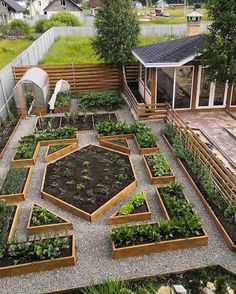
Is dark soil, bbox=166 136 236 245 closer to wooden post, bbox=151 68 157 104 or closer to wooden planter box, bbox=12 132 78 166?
wooden planter box, bbox=12 132 78 166

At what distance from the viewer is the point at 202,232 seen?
767 centimetres

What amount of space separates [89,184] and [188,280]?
166 inches

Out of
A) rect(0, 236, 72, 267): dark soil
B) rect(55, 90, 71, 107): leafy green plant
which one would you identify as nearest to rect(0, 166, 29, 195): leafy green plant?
rect(0, 236, 72, 267): dark soil

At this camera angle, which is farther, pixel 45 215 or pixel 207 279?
pixel 45 215

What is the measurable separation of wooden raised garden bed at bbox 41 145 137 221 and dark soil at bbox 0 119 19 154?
3.18m

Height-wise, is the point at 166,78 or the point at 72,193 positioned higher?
the point at 166,78

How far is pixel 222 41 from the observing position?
1148 centimetres

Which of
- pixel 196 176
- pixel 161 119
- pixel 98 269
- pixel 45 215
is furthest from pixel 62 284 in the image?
pixel 161 119

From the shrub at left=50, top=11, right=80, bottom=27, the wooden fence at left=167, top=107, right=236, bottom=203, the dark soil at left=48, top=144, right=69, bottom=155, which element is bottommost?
the dark soil at left=48, top=144, right=69, bottom=155

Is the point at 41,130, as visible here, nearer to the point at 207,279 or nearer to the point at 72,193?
the point at 72,193

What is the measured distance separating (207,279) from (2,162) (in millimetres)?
8243

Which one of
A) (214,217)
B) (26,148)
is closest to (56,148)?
(26,148)

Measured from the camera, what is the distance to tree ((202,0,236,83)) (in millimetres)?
11320

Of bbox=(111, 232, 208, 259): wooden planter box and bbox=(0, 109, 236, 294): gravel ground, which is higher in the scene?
bbox=(111, 232, 208, 259): wooden planter box
